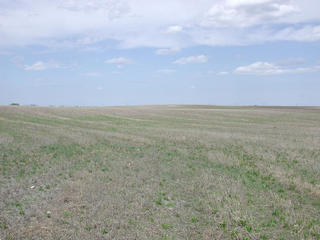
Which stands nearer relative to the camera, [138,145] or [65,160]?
[65,160]

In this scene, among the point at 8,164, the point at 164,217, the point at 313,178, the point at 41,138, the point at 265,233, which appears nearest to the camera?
the point at 265,233

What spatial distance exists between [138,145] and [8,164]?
8054 millimetres

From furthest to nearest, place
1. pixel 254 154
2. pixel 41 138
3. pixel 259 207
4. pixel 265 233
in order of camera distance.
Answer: pixel 41 138 < pixel 254 154 < pixel 259 207 < pixel 265 233

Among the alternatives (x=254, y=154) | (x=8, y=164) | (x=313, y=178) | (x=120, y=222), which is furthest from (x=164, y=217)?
(x=254, y=154)

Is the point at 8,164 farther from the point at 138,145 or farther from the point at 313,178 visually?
the point at 313,178

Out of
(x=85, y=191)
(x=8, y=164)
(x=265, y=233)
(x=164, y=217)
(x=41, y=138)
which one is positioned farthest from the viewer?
(x=41, y=138)

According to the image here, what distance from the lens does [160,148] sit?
18516 millimetres

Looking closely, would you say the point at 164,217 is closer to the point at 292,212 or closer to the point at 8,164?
the point at 292,212

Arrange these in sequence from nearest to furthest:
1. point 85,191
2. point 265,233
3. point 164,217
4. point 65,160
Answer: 1. point 265,233
2. point 164,217
3. point 85,191
4. point 65,160

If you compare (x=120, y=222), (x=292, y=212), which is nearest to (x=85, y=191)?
(x=120, y=222)

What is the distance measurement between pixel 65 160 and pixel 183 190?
661 cm

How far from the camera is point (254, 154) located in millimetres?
17078

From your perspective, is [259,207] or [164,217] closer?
[164,217]

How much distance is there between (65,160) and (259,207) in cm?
926
